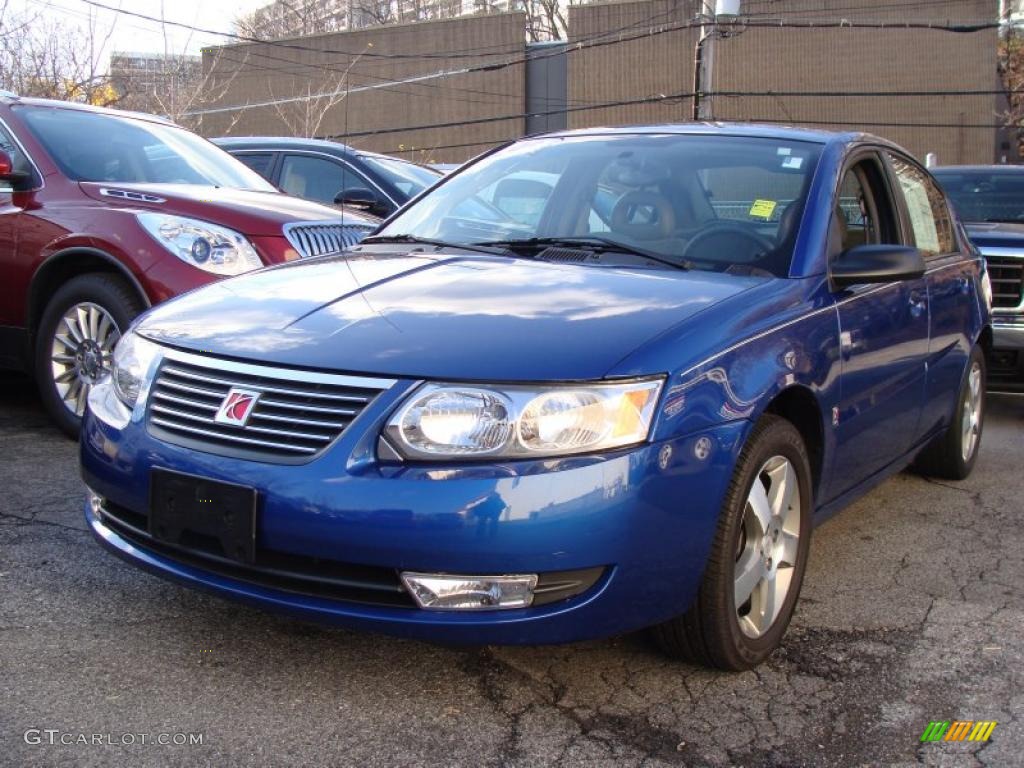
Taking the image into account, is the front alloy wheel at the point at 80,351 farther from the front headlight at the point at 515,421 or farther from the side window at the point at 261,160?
the side window at the point at 261,160

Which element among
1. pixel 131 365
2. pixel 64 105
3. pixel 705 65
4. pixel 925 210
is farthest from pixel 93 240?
pixel 705 65

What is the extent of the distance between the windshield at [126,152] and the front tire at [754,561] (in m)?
4.11

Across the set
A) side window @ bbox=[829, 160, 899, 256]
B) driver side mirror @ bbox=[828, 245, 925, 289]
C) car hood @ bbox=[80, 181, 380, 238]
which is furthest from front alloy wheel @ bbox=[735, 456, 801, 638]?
car hood @ bbox=[80, 181, 380, 238]

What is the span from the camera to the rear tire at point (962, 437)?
5133 mm

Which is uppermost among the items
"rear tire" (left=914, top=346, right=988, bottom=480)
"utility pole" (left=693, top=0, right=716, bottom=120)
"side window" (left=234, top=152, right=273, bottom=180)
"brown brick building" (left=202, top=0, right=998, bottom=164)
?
"brown brick building" (left=202, top=0, right=998, bottom=164)

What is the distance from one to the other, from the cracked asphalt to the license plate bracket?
397 millimetres

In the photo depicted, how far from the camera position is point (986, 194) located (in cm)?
879

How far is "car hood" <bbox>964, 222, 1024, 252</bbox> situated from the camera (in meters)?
7.21

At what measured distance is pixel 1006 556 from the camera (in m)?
4.22

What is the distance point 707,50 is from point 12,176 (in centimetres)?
1562

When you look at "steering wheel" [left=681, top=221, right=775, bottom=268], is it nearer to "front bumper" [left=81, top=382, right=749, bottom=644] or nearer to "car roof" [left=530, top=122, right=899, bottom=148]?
"car roof" [left=530, top=122, right=899, bottom=148]

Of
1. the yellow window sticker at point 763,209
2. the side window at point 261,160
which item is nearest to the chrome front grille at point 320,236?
the yellow window sticker at point 763,209

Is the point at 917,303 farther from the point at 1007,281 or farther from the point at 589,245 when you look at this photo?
the point at 1007,281

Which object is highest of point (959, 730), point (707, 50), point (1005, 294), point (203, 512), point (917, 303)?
point (707, 50)
